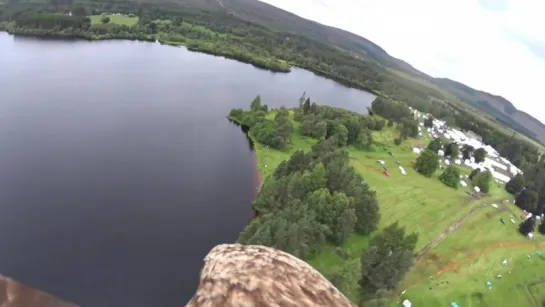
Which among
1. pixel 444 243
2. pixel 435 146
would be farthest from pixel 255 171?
pixel 435 146

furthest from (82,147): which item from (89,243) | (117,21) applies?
(117,21)

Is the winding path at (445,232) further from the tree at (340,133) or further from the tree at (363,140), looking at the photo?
the tree at (340,133)

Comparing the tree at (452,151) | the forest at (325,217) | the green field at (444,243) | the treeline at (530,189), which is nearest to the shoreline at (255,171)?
the green field at (444,243)

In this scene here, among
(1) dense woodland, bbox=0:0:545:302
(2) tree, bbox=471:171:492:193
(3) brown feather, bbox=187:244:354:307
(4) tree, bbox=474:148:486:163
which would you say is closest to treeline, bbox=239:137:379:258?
(1) dense woodland, bbox=0:0:545:302

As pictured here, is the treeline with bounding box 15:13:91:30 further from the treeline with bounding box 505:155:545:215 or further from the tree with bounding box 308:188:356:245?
the treeline with bounding box 505:155:545:215

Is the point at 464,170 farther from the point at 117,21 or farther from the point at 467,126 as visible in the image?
the point at 117,21

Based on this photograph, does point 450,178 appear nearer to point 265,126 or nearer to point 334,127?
point 334,127

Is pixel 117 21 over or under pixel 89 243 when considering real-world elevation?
over

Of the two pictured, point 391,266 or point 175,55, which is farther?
point 175,55
